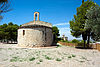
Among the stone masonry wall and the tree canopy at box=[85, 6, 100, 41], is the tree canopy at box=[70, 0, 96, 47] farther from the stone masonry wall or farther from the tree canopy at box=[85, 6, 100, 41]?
the tree canopy at box=[85, 6, 100, 41]

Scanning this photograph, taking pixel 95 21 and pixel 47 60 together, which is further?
pixel 95 21

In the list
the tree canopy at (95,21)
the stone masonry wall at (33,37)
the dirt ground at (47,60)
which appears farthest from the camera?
the stone masonry wall at (33,37)

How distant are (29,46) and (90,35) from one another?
16.6m

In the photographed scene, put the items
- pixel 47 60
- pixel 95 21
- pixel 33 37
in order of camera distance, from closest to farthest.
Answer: pixel 47 60 → pixel 95 21 → pixel 33 37

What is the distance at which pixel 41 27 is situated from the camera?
20.7 metres

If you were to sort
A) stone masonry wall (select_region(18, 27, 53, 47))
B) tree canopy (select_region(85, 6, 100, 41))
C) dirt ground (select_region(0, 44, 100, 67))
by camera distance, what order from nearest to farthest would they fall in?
dirt ground (select_region(0, 44, 100, 67))
tree canopy (select_region(85, 6, 100, 41))
stone masonry wall (select_region(18, 27, 53, 47))

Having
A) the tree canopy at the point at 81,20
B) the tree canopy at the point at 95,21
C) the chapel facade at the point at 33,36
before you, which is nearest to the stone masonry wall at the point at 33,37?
the chapel facade at the point at 33,36

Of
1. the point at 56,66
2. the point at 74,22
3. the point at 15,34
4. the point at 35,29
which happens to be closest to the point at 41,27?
the point at 35,29

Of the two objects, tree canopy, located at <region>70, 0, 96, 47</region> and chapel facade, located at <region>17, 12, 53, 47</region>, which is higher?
tree canopy, located at <region>70, 0, 96, 47</region>

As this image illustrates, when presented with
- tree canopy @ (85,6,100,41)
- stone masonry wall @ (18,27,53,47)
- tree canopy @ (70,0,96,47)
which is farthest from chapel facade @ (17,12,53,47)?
tree canopy @ (85,6,100,41)

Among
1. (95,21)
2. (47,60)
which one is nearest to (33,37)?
(47,60)

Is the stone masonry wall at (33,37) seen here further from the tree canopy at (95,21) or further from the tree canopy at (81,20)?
the tree canopy at (95,21)

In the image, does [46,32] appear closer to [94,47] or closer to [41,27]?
[41,27]

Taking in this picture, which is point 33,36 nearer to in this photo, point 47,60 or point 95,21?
point 47,60
